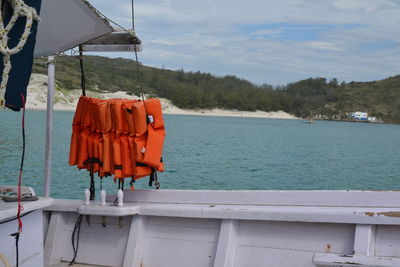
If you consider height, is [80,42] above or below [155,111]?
above

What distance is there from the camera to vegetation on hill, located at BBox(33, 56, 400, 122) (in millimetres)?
143250

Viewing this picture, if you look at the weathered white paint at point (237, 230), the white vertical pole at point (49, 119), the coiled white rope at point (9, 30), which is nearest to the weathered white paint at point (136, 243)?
the weathered white paint at point (237, 230)

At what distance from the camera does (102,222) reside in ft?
14.7

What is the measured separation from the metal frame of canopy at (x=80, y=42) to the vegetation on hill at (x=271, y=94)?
120 m

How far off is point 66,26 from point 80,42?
28 centimetres

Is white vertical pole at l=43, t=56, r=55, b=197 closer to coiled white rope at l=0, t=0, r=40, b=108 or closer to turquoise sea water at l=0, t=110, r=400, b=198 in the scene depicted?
coiled white rope at l=0, t=0, r=40, b=108

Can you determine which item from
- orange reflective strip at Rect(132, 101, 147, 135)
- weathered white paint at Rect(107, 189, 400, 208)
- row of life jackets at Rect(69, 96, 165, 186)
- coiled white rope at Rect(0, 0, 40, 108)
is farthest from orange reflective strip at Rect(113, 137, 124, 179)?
coiled white rope at Rect(0, 0, 40, 108)

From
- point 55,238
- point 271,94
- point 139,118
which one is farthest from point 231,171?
point 271,94

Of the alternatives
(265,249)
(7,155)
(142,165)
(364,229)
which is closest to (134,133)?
(142,165)

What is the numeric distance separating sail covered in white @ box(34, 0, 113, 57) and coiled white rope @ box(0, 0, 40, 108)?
141cm

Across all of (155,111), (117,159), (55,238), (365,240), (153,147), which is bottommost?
(55,238)

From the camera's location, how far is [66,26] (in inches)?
184

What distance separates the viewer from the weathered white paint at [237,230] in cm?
339

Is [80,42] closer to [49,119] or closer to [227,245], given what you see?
[49,119]
